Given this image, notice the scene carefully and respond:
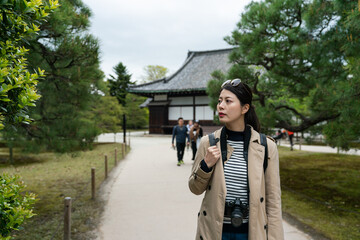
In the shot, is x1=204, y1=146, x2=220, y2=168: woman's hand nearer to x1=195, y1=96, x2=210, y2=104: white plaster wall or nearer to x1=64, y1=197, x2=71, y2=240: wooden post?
x1=64, y1=197, x2=71, y2=240: wooden post

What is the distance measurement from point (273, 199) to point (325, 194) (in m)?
4.94

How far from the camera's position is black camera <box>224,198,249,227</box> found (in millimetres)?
1665

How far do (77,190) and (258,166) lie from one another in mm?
5586

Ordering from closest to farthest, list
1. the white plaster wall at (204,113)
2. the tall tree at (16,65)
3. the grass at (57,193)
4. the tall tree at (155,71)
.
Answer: the tall tree at (16,65), the grass at (57,193), the white plaster wall at (204,113), the tall tree at (155,71)

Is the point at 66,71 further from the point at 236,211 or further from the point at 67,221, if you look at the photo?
the point at 236,211

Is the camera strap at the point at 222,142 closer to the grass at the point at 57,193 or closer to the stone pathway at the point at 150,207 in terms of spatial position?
the grass at the point at 57,193

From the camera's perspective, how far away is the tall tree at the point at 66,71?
395 cm

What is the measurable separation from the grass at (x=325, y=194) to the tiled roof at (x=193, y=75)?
12.5 meters

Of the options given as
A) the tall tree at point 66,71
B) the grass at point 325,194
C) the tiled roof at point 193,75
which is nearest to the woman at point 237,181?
the grass at point 325,194

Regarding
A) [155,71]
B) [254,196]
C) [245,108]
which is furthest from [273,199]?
[155,71]

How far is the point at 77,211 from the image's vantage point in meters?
4.66

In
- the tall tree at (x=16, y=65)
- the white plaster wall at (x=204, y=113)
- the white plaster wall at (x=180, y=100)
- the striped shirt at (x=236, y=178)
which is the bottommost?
the striped shirt at (x=236, y=178)

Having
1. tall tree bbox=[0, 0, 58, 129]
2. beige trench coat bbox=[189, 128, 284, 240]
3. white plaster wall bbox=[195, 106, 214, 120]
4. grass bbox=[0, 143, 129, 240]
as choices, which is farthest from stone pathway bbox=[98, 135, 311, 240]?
white plaster wall bbox=[195, 106, 214, 120]

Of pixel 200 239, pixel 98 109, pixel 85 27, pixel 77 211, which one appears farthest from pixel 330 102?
pixel 98 109
